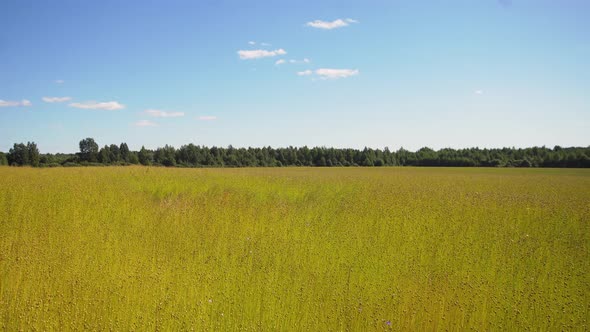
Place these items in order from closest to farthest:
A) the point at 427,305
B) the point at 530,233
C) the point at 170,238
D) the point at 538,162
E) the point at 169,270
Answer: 1. the point at 427,305
2. the point at 169,270
3. the point at 170,238
4. the point at 530,233
5. the point at 538,162

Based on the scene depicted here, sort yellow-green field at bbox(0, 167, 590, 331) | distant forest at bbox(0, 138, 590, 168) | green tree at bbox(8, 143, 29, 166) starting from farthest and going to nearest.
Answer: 1. distant forest at bbox(0, 138, 590, 168)
2. green tree at bbox(8, 143, 29, 166)
3. yellow-green field at bbox(0, 167, 590, 331)

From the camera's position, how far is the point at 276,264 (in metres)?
6.18

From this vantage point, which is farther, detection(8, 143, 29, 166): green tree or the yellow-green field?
detection(8, 143, 29, 166): green tree

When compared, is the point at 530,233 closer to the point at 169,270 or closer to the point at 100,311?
the point at 169,270

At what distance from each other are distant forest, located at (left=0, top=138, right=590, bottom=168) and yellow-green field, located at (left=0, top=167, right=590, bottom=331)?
46157 millimetres

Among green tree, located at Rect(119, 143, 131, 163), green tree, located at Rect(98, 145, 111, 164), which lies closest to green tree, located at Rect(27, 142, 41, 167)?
green tree, located at Rect(98, 145, 111, 164)

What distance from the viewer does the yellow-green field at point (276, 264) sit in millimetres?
4660

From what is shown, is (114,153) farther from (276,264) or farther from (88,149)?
(276,264)

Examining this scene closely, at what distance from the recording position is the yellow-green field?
15.3 feet

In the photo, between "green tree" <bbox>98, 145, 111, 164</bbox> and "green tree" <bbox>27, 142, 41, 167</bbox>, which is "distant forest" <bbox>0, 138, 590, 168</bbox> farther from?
"green tree" <bbox>27, 142, 41, 167</bbox>

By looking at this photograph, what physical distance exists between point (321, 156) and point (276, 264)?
7051 centimetres

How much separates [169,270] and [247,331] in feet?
6.69

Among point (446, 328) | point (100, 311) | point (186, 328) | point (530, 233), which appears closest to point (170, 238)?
point (100, 311)

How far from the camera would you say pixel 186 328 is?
4348mm
